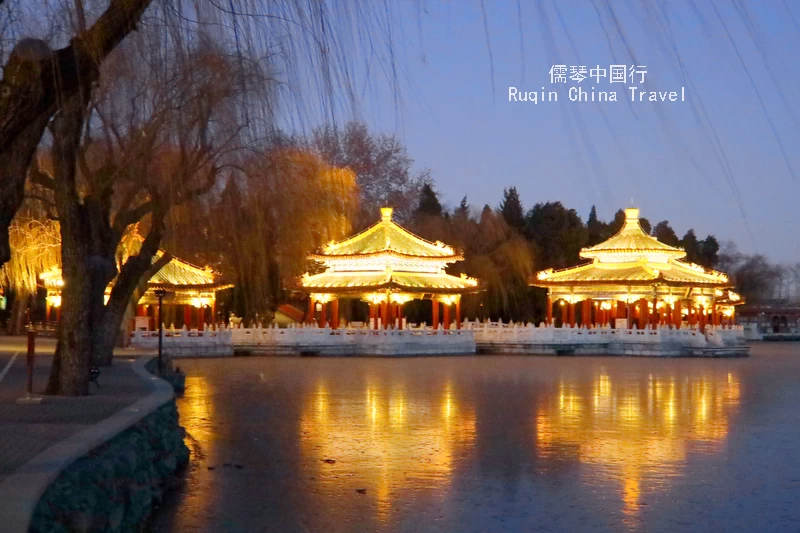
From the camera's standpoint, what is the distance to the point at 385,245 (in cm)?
4119

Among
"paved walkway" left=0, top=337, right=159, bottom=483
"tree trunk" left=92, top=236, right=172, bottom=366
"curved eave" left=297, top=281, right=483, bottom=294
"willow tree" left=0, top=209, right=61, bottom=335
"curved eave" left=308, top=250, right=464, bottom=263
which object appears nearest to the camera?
"paved walkway" left=0, top=337, right=159, bottom=483

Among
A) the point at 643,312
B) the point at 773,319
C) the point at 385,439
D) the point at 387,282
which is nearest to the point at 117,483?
the point at 385,439

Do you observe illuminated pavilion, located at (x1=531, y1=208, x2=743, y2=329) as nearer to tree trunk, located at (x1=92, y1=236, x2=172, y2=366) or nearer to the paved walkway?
tree trunk, located at (x1=92, y1=236, x2=172, y2=366)

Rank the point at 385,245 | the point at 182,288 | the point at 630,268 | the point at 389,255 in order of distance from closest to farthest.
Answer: the point at 182,288
the point at 389,255
the point at 385,245
the point at 630,268

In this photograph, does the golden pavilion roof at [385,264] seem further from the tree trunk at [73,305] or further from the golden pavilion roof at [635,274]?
the tree trunk at [73,305]

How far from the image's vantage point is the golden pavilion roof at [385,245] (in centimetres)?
4153

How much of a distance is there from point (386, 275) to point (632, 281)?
10791mm

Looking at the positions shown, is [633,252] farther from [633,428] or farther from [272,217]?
[633,428]

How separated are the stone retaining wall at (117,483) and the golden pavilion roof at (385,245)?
3032cm

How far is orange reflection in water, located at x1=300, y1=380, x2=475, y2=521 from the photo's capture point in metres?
10.6

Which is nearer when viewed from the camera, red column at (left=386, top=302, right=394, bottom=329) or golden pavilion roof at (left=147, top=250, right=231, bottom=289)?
golden pavilion roof at (left=147, top=250, right=231, bottom=289)

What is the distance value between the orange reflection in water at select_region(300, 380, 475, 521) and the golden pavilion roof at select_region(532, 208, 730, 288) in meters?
25.9

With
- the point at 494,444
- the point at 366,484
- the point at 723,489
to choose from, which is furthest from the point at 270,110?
the point at 494,444

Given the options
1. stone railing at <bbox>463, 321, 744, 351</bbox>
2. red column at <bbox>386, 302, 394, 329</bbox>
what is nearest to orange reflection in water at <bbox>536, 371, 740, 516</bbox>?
stone railing at <bbox>463, 321, 744, 351</bbox>
